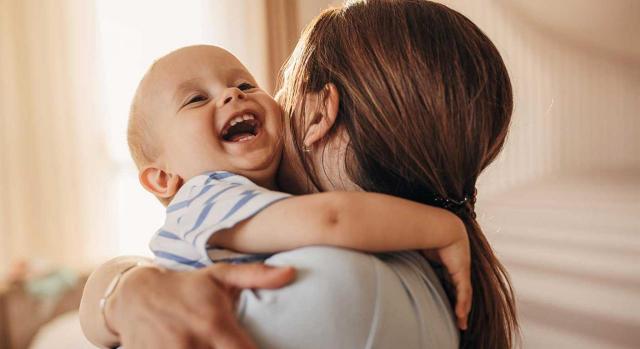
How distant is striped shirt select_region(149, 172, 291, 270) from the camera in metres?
0.75

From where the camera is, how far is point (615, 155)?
2592 mm

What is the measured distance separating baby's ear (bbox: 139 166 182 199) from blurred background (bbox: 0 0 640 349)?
1.66m

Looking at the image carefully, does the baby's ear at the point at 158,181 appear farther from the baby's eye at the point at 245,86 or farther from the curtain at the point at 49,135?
the curtain at the point at 49,135

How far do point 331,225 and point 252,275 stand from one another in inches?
4.3

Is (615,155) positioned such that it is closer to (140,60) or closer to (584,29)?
(584,29)

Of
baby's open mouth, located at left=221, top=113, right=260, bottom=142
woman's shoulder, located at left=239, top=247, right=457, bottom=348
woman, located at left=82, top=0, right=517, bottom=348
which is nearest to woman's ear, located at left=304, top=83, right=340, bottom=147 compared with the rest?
woman, located at left=82, top=0, right=517, bottom=348

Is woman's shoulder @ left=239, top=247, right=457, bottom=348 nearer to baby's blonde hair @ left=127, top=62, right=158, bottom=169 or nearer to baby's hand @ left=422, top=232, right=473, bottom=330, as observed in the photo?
baby's hand @ left=422, top=232, right=473, bottom=330

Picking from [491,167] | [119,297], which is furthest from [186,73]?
[491,167]

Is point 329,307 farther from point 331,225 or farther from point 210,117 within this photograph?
point 210,117

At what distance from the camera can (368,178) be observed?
902mm

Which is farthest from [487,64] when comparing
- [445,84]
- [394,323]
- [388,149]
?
[394,323]

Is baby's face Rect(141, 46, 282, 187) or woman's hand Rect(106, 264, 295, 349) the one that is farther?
baby's face Rect(141, 46, 282, 187)

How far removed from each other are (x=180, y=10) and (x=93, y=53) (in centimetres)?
52

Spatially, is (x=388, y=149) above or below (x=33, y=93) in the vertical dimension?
above
